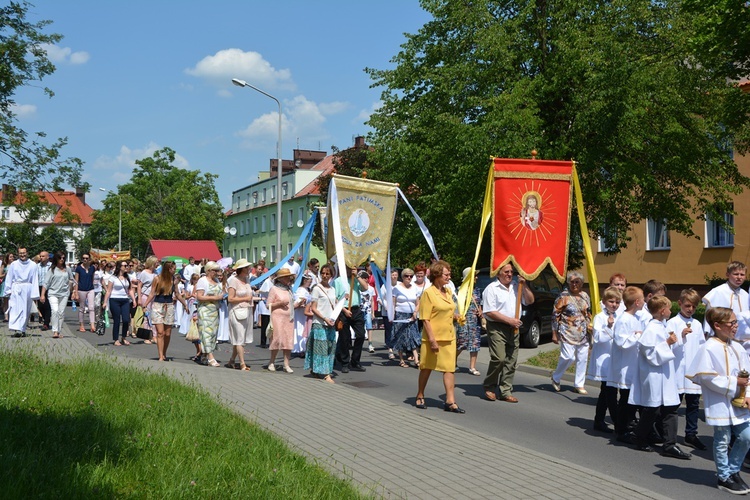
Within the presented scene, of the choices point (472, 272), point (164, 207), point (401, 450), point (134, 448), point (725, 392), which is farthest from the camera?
point (164, 207)

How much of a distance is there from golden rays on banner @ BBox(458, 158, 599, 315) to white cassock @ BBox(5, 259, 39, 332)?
9909 millimetres

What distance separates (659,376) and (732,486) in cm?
150

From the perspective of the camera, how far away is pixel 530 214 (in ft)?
41.3

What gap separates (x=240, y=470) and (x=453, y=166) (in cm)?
1916

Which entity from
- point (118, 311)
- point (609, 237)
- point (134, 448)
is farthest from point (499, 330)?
point (609, 237)

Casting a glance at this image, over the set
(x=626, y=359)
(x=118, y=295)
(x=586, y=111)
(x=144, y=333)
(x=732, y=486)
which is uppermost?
(x=586, y=111)

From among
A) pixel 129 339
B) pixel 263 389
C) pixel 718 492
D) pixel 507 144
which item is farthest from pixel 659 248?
pixel 718 492

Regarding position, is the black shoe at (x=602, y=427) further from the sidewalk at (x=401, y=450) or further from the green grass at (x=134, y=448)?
the green grass at (x=134, y=448)

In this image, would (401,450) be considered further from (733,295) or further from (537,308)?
(537,308)

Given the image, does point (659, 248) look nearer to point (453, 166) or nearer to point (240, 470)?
point (453, 166)

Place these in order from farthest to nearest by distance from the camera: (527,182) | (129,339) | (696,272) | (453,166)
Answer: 1. (696,272)
2. (453,166)
3. (129,339)
4. (527,182)

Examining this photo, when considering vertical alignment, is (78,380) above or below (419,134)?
below

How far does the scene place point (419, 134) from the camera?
90.1 feet

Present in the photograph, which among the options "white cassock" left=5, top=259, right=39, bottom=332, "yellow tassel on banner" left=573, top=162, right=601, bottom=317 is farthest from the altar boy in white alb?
"yellow tassel on banner" left=573, top=162, right=601, bottom=317
